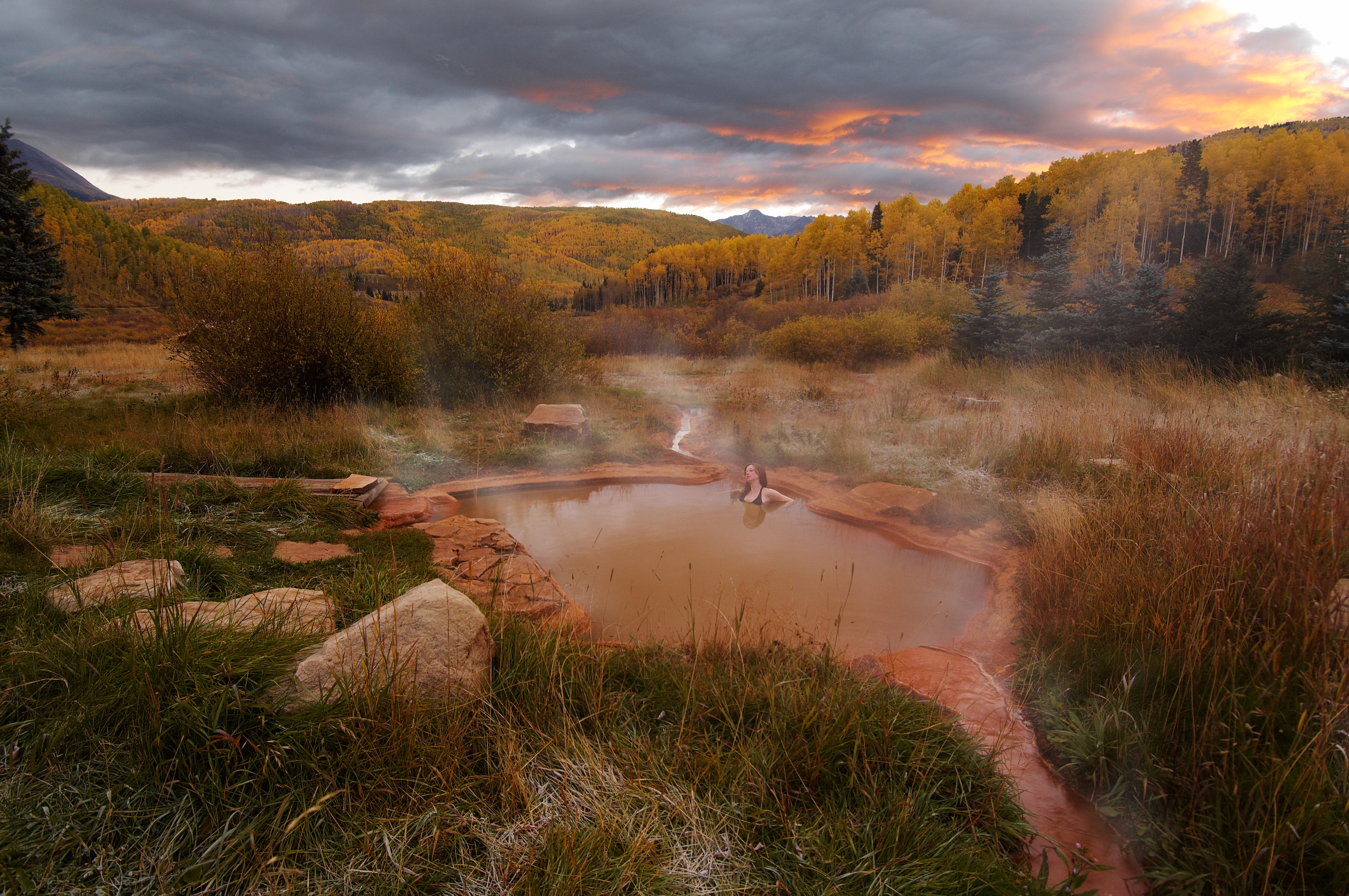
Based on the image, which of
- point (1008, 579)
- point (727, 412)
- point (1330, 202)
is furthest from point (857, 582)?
point (1330, 202)

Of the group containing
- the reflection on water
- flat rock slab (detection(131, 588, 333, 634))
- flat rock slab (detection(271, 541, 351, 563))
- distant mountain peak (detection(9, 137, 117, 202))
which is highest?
distant mountain peak (detection(9, 137, 117, 202))

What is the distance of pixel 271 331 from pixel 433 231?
4.84m

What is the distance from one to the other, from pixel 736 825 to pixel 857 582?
322cm

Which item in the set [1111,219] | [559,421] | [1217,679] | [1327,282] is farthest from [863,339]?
[1111,219]

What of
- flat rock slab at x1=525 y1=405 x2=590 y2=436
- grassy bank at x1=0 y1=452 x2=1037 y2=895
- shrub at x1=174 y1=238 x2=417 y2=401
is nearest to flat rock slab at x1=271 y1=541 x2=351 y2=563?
grassy bank at x1=0 y1=452 x2=1037 y2=895

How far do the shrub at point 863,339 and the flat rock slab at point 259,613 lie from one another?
59.0 feet

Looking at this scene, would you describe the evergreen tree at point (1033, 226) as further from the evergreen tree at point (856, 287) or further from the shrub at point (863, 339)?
the shrub at point (863, 339)

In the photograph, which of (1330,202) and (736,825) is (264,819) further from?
(1330,202)

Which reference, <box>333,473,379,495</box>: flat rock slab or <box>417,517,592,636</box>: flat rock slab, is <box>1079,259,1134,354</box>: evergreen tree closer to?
<box>417,517,592,636</box>: flat rock slab

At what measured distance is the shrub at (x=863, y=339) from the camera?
62.5 ft

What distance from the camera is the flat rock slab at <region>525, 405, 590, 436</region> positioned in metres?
9.59

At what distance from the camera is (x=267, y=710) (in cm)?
200

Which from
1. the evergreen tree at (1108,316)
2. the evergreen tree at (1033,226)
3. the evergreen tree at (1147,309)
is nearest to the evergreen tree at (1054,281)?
the evergreen tree at (1108,316)

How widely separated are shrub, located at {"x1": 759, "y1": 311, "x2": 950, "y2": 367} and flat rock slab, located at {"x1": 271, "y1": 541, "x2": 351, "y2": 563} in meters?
16.8
